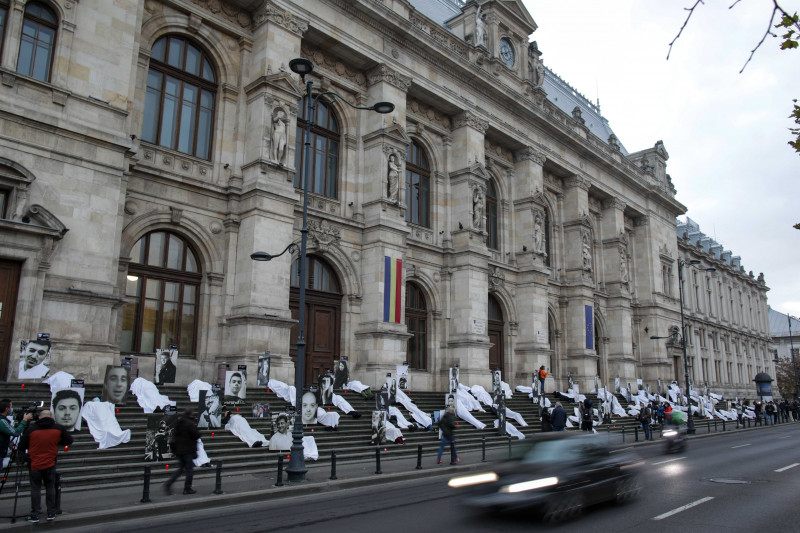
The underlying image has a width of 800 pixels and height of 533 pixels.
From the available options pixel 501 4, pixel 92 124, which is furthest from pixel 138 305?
pixel 501 4

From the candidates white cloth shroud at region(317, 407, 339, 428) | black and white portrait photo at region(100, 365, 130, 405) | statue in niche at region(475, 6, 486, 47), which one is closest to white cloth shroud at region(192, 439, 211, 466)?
black and white portrait photo at region(100, 365, 130, 405)

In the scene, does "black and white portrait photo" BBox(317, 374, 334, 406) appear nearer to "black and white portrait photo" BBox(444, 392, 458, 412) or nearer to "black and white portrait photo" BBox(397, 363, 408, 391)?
"black and white portrait photo" BBox(444, 392, 458, 412)

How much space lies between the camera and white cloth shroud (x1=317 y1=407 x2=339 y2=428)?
19.5 meters

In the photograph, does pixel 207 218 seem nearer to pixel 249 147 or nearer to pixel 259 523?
pixel 249 147

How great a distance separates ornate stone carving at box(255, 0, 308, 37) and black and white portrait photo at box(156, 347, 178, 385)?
1359 cm

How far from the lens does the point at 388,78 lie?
95.7 feet

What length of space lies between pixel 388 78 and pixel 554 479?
23321 mm

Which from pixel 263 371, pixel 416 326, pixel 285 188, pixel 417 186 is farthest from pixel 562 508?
pixel 417 186

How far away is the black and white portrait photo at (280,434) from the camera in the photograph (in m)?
16.7

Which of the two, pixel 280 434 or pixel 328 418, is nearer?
pixel 280 434

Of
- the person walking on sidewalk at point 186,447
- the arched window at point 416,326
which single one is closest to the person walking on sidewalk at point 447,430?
the person walking on sidewalk at point 186,447

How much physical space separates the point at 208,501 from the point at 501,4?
34173mm

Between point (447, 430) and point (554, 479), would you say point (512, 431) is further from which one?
point (554, 479)

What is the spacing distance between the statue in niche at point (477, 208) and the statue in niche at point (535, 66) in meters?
10.9
